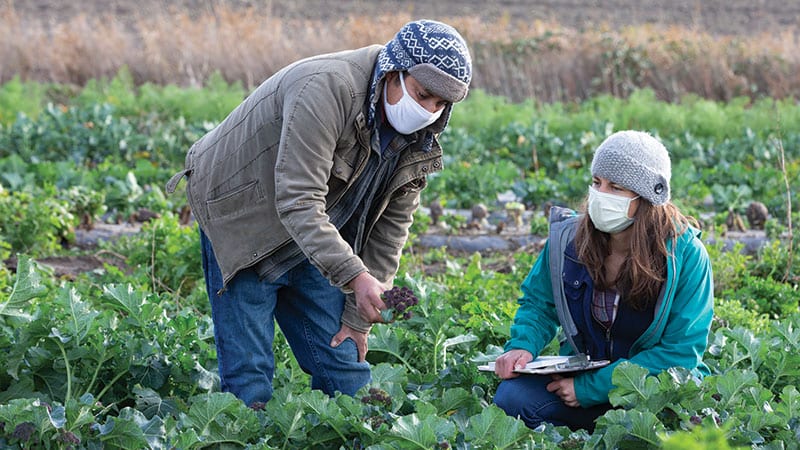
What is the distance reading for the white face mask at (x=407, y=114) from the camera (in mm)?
3529

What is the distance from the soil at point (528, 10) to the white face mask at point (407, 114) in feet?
63.0

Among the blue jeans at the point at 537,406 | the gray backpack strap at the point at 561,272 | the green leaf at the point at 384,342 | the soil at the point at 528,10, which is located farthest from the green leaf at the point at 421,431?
the soil at the point at 528,10

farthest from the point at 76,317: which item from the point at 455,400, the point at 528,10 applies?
the point at 528,10

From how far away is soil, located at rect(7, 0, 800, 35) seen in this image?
913 inches

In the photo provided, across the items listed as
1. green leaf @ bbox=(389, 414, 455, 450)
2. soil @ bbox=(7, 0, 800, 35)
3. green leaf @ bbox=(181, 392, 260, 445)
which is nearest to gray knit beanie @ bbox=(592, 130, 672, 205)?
green leaf @ bbox=(389, 414, 455, 450)

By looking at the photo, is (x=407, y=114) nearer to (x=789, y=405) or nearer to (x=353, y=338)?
(x=353, y=338)

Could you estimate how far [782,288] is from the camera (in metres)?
6.04

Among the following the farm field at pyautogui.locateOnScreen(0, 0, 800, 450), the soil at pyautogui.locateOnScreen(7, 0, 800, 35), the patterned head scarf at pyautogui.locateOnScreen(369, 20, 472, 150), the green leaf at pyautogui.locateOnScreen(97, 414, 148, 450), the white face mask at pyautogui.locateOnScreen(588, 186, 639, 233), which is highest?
the patterned head scarf at pyautogui.locateOnScreen(369, 20, 472, 150)

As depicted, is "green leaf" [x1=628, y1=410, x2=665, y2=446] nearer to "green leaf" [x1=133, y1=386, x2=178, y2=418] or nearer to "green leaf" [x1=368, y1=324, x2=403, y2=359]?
"green leaf" [x1=368, y1=324, x2=403, y2=359]

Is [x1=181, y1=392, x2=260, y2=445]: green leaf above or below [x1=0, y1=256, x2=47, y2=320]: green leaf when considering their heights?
below

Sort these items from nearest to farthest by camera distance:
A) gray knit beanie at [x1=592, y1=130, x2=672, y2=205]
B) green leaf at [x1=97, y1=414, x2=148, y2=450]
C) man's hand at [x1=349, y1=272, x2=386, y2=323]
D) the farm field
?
green leaf at [x1=97, y1=414, x2=148, y2=450]
the farm field
man's hand at [x1=349, y1=272, x2=386, y2=323]
gray knit beanie at [x1=592, y1=130, x2=672, y2=205]

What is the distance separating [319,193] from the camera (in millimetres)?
3502

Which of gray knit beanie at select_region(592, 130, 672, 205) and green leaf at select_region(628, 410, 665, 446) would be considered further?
gray knit beanie at select_region(592, 130, 672, 205)

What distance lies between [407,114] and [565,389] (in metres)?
1.22
